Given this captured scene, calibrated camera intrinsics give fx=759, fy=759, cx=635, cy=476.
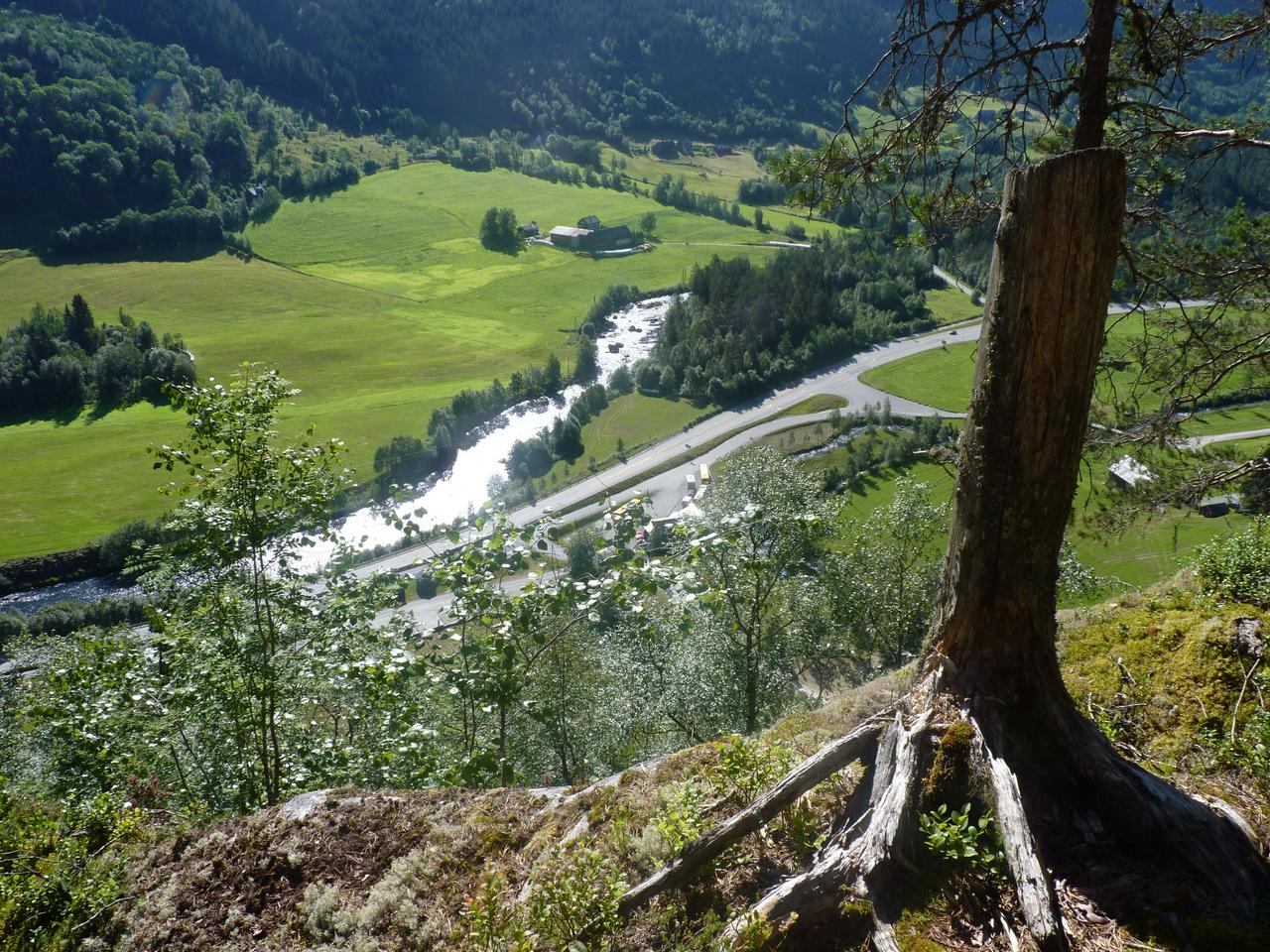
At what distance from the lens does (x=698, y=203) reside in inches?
7269

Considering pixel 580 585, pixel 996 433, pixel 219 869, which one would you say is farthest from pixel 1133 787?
pixel 219 869

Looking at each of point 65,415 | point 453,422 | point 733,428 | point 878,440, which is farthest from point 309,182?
point 878,440

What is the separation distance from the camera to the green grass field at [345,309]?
90.6m

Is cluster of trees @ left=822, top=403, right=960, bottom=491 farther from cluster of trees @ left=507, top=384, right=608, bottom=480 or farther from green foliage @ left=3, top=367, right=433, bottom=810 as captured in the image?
green foliage @ left=3, top=367, right=433, bottom=810

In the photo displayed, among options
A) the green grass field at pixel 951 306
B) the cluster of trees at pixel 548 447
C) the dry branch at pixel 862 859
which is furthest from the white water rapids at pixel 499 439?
the dry branch at pixel 862 859

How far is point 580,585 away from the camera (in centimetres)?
788

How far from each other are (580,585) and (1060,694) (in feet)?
14.4

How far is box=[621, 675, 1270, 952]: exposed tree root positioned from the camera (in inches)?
175

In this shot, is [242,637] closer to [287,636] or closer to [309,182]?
[287,636]

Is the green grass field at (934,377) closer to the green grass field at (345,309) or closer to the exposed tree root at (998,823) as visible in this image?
the green grass field at (345,309)

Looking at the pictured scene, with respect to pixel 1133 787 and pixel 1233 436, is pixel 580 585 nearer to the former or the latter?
pixel 1133 787

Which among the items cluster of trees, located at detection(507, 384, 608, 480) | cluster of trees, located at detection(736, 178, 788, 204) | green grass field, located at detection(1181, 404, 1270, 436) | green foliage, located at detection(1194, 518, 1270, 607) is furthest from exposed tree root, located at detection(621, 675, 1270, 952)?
cluster of trees, located at detection(736, 178, 788, 204)

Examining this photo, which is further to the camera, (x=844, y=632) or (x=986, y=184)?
(x=844, y=632)

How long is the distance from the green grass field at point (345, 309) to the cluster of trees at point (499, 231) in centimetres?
406
